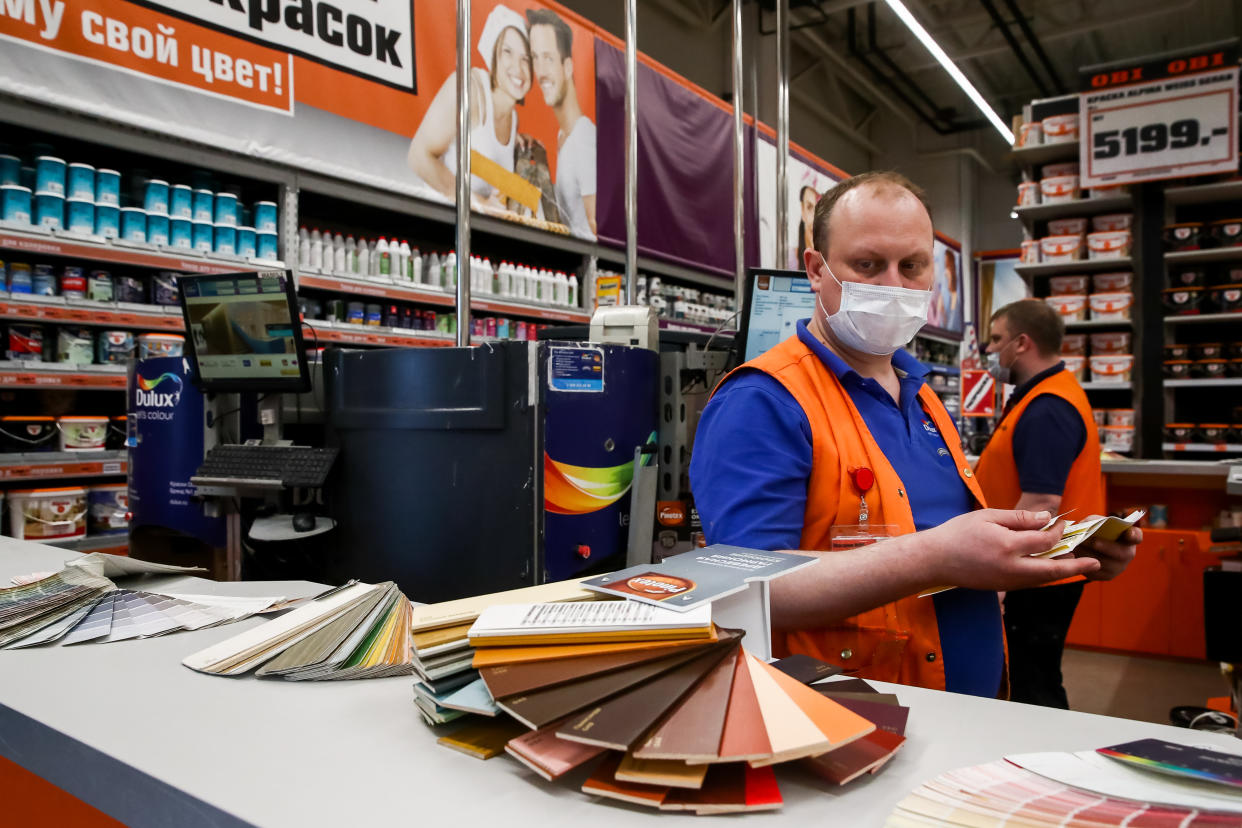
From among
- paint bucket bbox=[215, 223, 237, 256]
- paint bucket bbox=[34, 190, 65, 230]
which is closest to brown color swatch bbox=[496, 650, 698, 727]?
paint bucket bbox=[34, 190, 65, 230]

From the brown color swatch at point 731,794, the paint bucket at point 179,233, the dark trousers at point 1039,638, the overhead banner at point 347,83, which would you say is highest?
the overhead banner at point 347,83

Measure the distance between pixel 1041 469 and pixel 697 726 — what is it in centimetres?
256

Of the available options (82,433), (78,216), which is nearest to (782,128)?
(78,216)

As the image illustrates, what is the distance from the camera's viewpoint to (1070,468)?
287 centimetres

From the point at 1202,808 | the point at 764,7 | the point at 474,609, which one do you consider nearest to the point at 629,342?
the point at 474,609

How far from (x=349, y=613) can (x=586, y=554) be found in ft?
3.83

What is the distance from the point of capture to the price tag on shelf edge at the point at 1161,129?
5.48 meters

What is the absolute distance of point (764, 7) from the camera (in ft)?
37.1

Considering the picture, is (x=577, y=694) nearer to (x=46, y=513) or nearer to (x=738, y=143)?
(x=738, y=143)

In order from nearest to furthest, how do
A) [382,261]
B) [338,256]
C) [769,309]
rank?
[769,309] < [338,256] < [382,261]

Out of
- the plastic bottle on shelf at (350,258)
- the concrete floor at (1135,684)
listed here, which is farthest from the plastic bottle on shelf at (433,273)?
the concrete floor at (1135,684)

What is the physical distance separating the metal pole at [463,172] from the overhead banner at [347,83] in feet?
5.80

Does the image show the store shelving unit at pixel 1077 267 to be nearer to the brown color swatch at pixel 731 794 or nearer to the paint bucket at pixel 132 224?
→ the paint bucket at pixel 132 224

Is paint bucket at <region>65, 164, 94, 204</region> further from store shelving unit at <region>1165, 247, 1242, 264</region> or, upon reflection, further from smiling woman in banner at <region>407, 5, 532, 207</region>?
store shelving unit at <region>1165, 247, 1242, 264</region>
